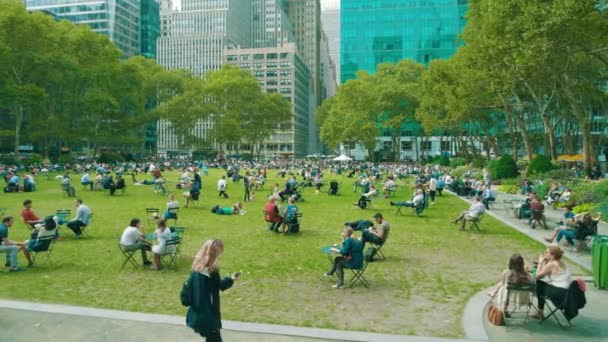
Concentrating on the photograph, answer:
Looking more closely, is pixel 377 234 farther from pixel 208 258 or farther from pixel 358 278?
pixel 208 258

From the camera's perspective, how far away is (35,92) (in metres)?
49.8

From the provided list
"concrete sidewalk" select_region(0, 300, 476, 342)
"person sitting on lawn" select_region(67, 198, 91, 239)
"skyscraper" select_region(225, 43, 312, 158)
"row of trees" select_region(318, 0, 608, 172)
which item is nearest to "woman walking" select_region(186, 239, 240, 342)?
"concrete sidewalk" select_region(0, 300, 476, 342)

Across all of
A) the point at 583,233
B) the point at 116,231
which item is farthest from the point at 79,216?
the point at 583,233

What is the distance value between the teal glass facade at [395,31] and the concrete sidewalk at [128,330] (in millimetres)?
101131

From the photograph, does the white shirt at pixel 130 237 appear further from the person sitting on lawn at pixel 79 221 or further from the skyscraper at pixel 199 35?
the skyscraper at pixel 199 35

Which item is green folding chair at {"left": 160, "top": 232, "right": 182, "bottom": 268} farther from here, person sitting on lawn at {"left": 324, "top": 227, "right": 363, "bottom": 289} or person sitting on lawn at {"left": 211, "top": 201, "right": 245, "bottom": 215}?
person sitting on lawn at {"left": 211, "top": 201, "right": 245, "bottom": 215}

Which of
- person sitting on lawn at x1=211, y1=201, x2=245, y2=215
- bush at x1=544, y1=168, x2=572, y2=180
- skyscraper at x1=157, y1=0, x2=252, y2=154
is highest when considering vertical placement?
skyscraper at x1=157, y1=0, x2=252, y2=154

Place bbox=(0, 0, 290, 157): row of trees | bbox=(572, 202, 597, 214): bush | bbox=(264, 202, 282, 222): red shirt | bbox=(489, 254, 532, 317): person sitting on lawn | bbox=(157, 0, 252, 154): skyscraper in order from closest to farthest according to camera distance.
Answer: bbox=(489, 254, 532, 317): person sitting on lawn
bbox=(264, 202, 282, 222): red shirt
bbox=(572, 202, 597, 214): bush
bbox=(0, 0, 290, 157): row of trees
bbox=(157, 0, 252, 154): skyscraper

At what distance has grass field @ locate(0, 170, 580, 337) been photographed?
788 cm

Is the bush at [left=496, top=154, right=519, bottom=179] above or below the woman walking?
above

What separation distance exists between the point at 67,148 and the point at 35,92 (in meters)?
28.5

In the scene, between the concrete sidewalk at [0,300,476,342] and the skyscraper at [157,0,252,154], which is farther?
the skyscraper at [157,0,252,154]

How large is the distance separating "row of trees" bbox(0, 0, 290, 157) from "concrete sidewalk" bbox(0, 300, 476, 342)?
47832 mm

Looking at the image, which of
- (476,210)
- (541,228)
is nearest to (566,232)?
(476,210)
